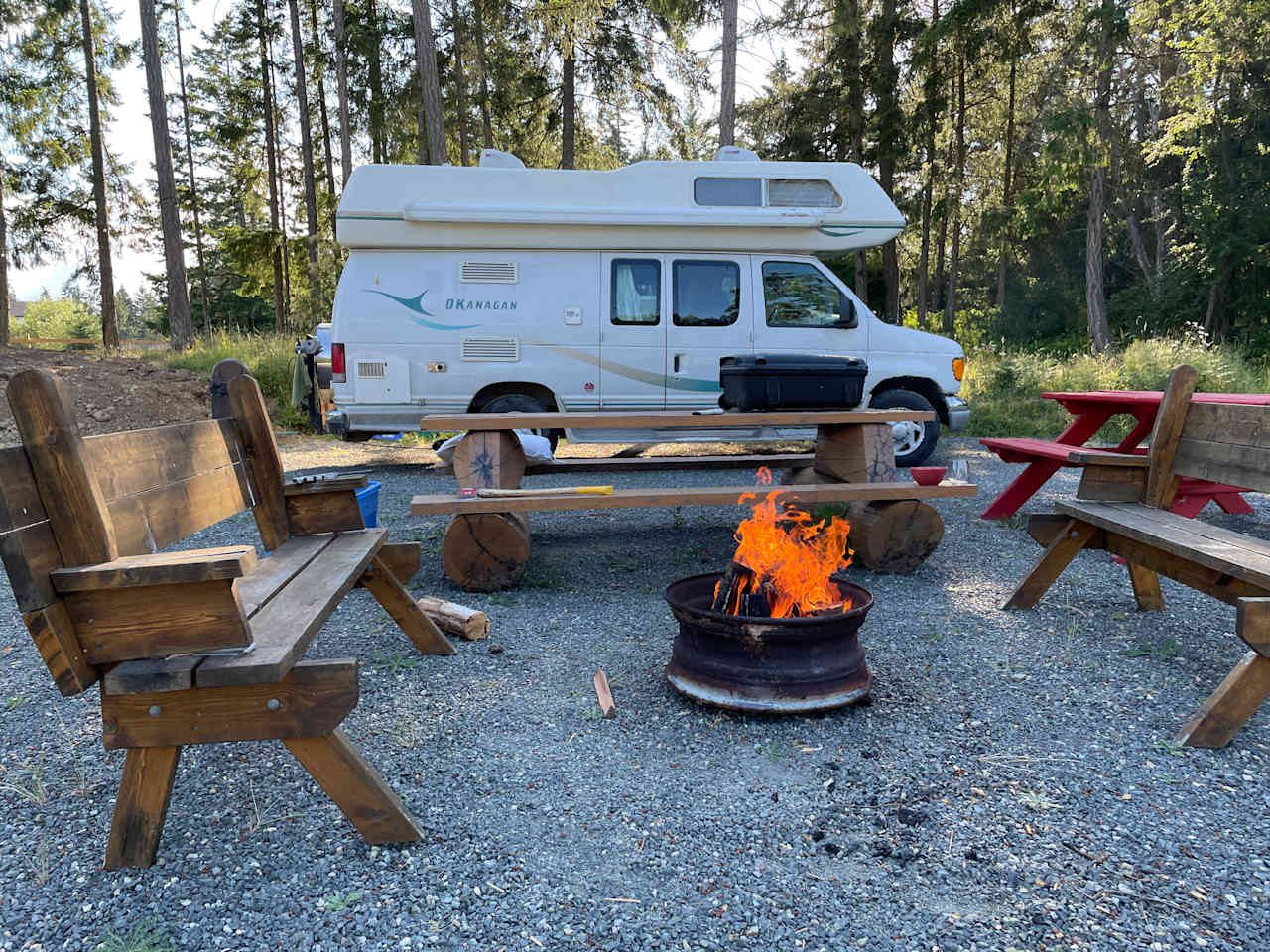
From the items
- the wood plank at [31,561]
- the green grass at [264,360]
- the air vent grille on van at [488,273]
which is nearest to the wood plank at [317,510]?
the wood plank at [31,561]

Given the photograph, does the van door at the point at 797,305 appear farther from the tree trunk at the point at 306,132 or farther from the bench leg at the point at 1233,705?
the tree trunk at the point at 306,132

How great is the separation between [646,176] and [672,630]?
522 cm

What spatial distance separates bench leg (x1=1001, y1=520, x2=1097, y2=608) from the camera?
3889mm

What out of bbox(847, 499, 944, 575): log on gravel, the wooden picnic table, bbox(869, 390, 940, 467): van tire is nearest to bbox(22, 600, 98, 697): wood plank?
the wooden picnic table

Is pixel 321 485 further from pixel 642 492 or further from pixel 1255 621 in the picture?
pixel 1255 621

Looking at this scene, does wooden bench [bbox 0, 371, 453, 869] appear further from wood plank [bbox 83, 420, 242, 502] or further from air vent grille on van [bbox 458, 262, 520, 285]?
air vent grille on van [bbox 458, 262, 520, 285]

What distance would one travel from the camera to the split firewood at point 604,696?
2986mm

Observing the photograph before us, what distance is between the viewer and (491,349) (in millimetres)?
7676

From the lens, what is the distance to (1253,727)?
2828mm

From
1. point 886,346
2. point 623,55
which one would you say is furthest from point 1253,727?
point 623,55

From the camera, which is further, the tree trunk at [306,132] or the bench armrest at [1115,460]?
the tree trunk at [306,132]

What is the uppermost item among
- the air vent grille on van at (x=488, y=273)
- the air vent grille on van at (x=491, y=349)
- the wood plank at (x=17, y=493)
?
the air vent grille on van at (x=488, y=273)

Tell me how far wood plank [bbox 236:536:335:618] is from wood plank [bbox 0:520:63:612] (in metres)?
0.48

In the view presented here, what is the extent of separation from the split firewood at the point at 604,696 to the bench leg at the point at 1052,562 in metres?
2.28
